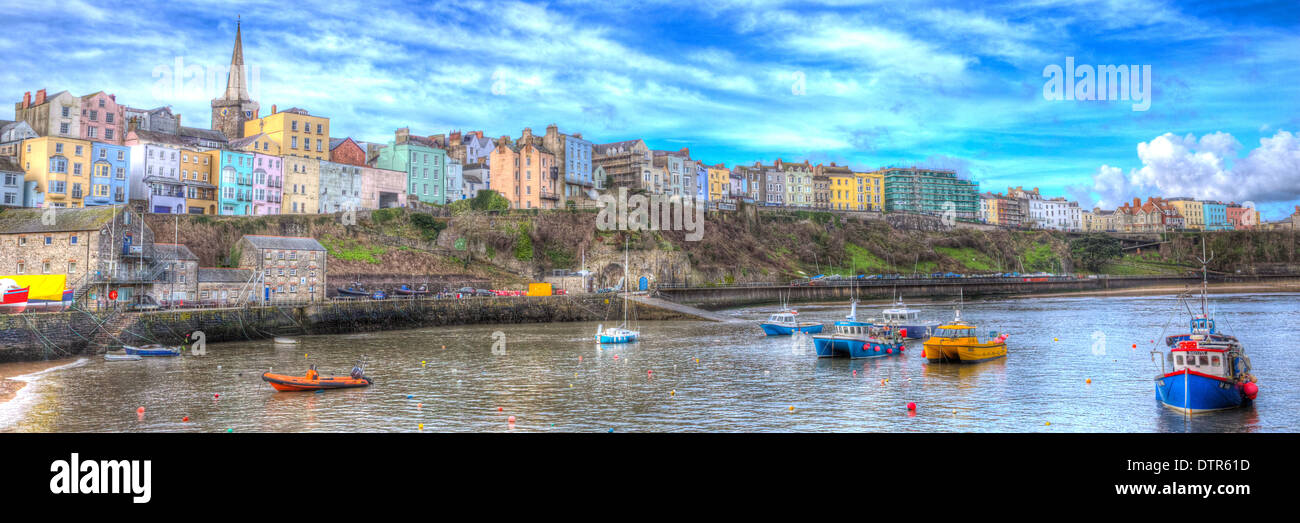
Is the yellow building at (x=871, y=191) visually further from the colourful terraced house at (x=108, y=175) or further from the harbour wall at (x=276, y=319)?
the colourful terraced house at (x=108, y=175)

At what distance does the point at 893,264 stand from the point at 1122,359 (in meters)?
82.5

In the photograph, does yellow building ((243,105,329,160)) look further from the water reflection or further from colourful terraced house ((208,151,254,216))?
the water reflection

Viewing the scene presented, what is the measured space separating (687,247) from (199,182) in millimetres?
51401

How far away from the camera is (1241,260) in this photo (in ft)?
413

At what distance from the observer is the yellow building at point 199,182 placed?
71062 mm

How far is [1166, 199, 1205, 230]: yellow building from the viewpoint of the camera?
17225 centimetres

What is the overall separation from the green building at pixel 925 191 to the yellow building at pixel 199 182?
118m

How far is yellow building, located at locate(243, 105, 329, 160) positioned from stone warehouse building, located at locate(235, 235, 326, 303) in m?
21.0

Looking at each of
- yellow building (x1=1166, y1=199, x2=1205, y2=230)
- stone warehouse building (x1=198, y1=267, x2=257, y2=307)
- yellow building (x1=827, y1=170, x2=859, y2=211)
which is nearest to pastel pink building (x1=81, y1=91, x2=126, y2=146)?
stone warehouse building (x1=198, y1=267, x2=257, y2=307)

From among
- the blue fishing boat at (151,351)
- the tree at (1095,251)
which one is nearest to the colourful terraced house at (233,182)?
the blue fishing boat at (151,351)

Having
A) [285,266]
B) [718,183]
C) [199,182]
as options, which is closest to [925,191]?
[718,183]

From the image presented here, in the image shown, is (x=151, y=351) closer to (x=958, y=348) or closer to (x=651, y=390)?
(x=651, y=390)

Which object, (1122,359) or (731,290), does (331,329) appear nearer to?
(731,290)
